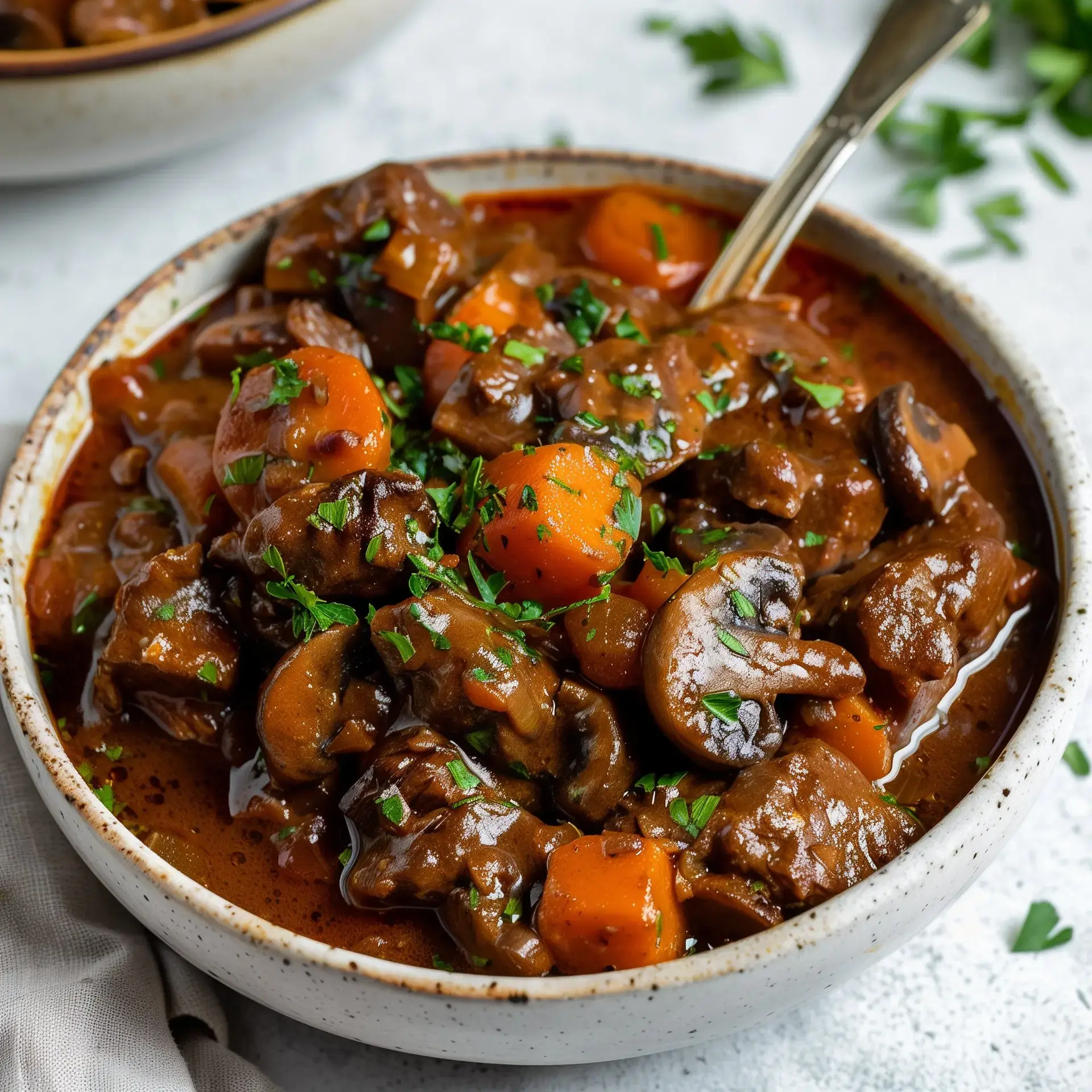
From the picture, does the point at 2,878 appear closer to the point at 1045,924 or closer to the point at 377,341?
the point at 377,341

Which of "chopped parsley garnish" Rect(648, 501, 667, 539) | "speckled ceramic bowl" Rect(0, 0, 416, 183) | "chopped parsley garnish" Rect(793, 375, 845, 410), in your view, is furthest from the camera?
"speckled ceramic bowl" Rect(0, 0, 416, 183)

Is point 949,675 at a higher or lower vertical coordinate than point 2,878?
higher

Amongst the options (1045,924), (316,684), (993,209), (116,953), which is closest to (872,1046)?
(1045,924)

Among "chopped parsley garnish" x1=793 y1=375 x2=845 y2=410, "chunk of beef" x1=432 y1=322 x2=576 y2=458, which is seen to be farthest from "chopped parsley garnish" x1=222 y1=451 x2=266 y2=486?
"chopped parsley garnish" x1=793 y1=375 x2=845 y2=410

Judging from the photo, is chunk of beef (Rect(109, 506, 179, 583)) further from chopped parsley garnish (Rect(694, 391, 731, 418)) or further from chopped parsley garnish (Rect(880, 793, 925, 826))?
chopped parsley garnish (Rect(880, 793, 925, 826))

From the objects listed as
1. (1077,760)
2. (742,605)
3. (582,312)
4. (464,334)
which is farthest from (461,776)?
(1077,760)

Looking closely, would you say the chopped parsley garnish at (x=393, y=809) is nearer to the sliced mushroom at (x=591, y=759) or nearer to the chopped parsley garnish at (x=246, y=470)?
the sliced mushroom at (x=591, y=759)
